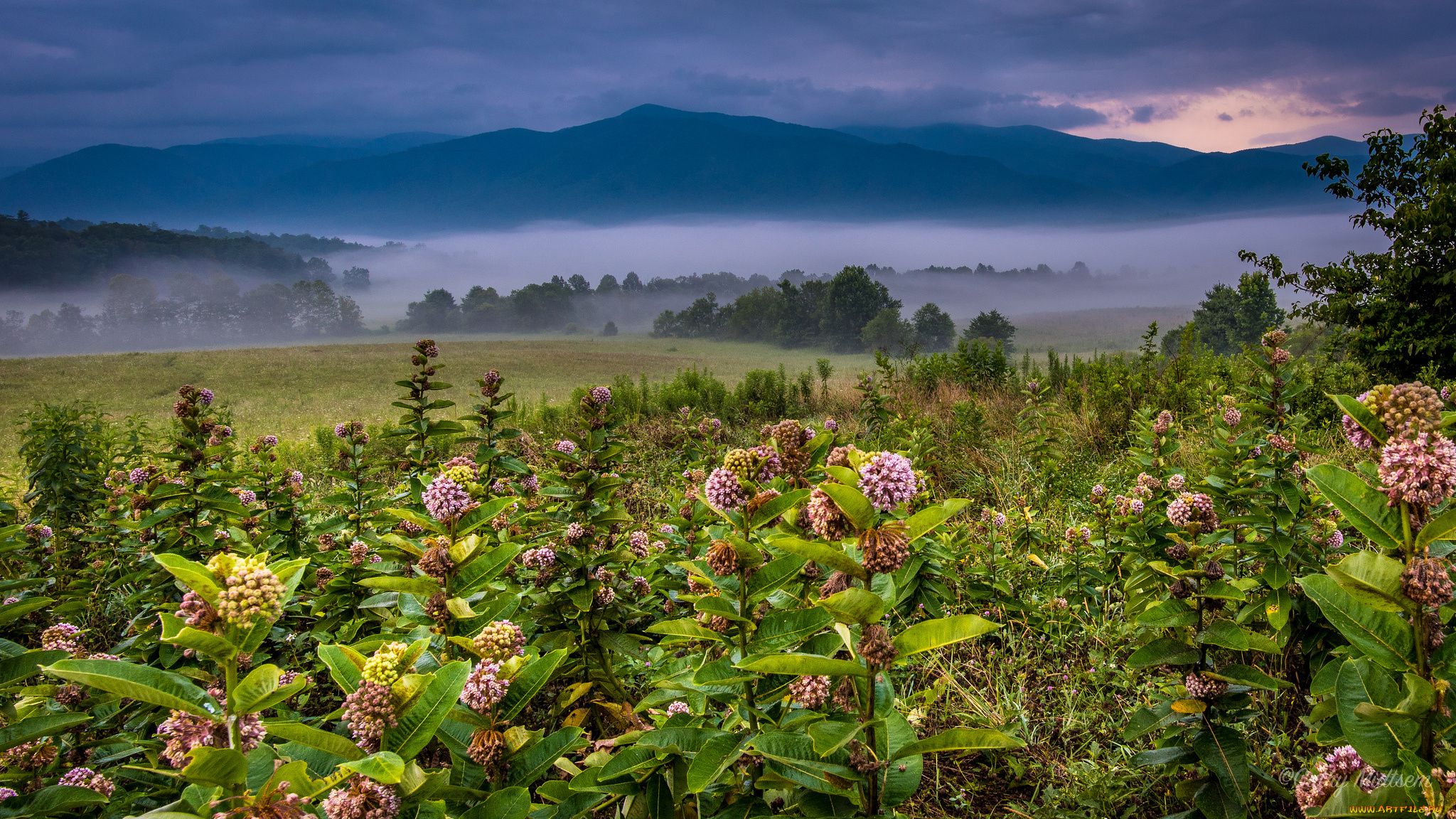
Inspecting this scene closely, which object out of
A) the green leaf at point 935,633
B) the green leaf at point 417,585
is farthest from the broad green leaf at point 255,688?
the green leaf at point 935,633

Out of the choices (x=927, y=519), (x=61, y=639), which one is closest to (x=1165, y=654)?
(x=927, y=519)

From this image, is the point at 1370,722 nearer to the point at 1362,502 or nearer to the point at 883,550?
the point at 1362,502

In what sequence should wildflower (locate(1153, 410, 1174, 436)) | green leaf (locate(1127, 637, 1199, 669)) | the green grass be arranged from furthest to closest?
the green grass < wildflower (locate(1153, 410, 1174, 436)) < green leaf (locate(1127, 637, 1199, 669))

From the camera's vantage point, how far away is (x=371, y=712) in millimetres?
1204

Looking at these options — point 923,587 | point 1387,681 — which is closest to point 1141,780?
point 923,587

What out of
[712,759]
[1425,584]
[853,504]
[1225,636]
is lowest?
[1225,636]

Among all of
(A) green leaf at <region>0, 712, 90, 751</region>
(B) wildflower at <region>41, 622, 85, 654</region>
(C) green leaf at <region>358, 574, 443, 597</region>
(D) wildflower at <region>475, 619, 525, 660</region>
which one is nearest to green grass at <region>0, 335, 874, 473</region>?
(B) wildflower at <region>41, 622, 85, 654</region>

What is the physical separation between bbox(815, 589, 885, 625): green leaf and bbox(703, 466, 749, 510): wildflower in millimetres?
546

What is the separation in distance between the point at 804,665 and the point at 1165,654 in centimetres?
173

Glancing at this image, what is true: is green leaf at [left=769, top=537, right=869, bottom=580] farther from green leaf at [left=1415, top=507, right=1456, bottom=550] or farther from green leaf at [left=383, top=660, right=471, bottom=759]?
green leaf at [left=1415, top=507, right=1456, bottom=550]

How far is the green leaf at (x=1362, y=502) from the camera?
4.69 ft

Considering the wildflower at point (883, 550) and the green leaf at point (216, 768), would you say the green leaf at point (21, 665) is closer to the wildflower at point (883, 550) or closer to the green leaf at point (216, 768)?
the green leaf at point (216, 768)

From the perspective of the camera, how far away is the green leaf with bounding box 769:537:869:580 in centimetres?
127

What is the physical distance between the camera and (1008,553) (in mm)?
5199
